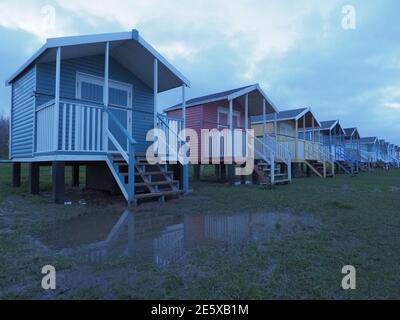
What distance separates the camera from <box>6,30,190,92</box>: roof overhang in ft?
23.2

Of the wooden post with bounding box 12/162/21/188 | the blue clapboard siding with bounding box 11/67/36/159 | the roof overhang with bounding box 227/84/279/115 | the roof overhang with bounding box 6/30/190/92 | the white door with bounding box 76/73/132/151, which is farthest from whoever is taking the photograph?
the roof overhang with bounding box 227/84/279/115

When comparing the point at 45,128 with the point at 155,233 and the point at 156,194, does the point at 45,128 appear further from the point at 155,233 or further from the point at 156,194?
the point at 155,233

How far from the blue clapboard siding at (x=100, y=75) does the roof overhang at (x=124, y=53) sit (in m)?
0.20

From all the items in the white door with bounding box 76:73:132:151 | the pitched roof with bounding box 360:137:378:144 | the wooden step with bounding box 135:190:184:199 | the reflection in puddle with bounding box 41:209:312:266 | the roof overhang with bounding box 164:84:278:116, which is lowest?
the reflection in puddle with bounding box 41:209:312:266

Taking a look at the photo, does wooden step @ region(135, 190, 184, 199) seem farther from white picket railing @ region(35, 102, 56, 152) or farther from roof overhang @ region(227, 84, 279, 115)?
roof overhang @ region(227, 84, 279, 115)

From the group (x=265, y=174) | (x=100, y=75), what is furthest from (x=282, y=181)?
(x=100, y=75)

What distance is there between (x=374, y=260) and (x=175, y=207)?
4.23m

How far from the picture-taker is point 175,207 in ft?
21.3

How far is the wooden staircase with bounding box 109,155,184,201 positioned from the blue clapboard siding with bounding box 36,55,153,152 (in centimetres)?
163

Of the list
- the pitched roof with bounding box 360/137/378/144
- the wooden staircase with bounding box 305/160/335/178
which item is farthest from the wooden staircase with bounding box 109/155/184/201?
the pitched roof with bounding box 360/137/378/144

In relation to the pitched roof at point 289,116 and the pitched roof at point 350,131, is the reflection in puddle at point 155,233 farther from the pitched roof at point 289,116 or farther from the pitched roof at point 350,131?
the pitched roof at point 350,131

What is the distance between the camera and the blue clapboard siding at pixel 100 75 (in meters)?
7.99
